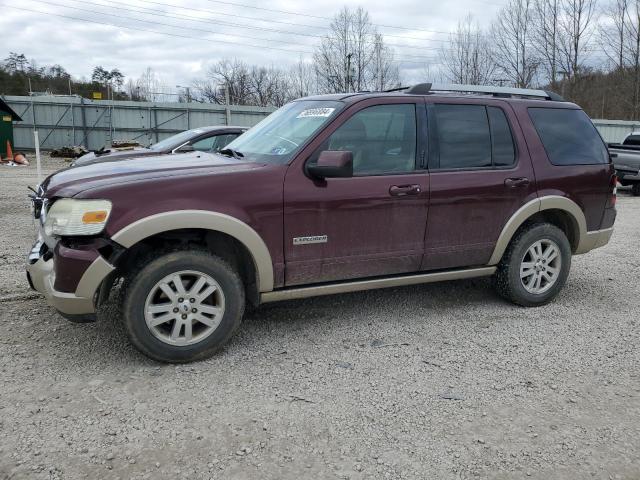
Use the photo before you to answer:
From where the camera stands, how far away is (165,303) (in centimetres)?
354

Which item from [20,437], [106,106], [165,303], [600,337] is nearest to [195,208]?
[165,303]

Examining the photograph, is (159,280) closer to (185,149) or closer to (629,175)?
(185,149)

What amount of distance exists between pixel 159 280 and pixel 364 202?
1.55 m

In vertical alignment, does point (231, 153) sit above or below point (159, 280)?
above

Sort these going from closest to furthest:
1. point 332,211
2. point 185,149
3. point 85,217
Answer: point 85,217 < point 332,211 < point 185,149

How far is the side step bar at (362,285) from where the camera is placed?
3.89 meters

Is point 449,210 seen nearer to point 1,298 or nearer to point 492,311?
point 492,311

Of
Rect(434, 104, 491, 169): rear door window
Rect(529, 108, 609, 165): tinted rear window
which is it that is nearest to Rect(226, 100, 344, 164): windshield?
Rect(434, 104, 491, 169): rear door window

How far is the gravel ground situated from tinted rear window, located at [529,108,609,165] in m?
1.40

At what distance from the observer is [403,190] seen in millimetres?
4105

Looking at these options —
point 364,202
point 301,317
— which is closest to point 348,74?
point 301,317

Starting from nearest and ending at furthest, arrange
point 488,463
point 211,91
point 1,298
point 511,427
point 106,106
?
point 488,463
point 511,427
point 1,298
point 106,106
point 211,91

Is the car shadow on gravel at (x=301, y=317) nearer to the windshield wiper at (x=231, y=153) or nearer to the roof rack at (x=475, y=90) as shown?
the windshield wiper at (x=231, y=153)

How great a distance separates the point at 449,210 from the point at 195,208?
A: 6.66ft
